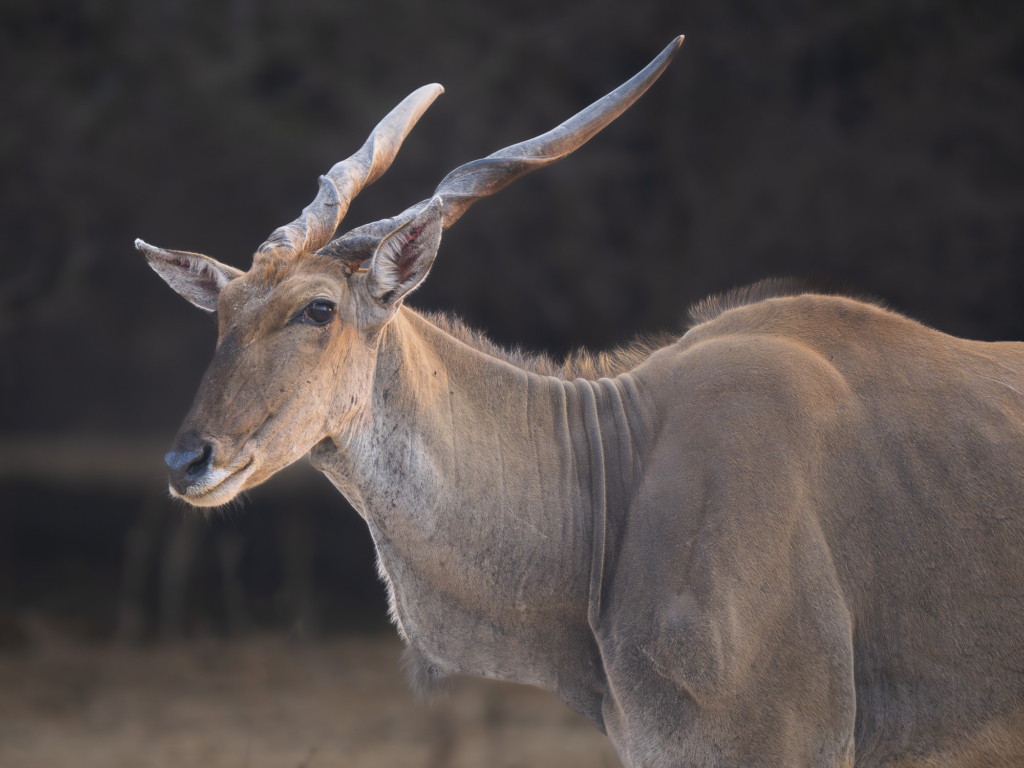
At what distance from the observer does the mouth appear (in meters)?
2.33

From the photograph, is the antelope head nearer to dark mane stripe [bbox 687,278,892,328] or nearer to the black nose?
the black nose

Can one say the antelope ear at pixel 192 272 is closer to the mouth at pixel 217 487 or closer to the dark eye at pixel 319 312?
the dark eye at pixel 319 312

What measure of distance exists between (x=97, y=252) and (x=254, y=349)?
16.0 feet

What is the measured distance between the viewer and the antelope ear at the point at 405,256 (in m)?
2.53

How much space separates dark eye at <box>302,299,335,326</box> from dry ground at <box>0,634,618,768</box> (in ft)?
12.9

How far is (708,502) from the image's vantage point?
2.51 m

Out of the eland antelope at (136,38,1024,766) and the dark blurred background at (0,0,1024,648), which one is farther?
the dark blurred background at (0,0,1024,648)

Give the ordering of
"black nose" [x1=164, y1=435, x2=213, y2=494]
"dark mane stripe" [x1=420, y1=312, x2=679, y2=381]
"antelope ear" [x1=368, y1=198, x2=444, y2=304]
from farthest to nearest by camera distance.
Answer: "dark mane stripe" [x1=420, y1=312, x2=679, y2=381] → "antelope ear" [x1=368, y1=198, x2=444, y2=304] → "black nose" [x1=164, y1=435, x2=213, y2=494]

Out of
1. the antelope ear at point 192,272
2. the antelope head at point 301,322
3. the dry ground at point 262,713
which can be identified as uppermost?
the antelope ear at point 192,272

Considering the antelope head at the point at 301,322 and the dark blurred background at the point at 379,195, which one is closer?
the antelope head at the point at 301,322

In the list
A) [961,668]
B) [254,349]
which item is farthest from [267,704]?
[961,668]

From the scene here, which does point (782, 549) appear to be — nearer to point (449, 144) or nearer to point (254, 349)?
point (254, 349)

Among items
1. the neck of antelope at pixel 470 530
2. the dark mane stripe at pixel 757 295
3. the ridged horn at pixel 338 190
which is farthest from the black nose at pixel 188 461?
the dark mane stripe at pixel 757 295

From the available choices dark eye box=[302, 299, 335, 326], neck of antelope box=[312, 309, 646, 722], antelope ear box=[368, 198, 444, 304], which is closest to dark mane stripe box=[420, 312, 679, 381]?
neck of antelope box=[312, 309, 646, 722]
